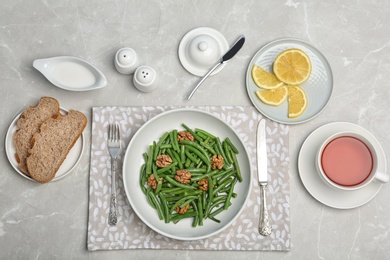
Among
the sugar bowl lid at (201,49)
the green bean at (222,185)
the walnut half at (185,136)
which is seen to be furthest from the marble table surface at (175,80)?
the green bean at (222,185)

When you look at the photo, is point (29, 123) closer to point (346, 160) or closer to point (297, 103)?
point (297, 103)

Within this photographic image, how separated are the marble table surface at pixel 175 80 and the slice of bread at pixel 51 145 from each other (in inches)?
3.2

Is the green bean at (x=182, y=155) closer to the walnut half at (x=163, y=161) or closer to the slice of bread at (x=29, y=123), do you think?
the walnut half at (x=163, y=161)

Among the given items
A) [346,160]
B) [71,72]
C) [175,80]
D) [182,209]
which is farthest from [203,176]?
[71,72]

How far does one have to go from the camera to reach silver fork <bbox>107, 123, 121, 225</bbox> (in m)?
1.61

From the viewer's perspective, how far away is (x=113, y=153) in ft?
5.35

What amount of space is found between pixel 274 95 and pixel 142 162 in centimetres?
53

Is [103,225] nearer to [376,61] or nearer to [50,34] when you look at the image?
[50,34]

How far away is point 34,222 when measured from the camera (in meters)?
1.65

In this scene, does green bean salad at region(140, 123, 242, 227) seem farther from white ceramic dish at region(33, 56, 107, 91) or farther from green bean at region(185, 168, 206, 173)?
white ceramic dish at region(33, 56, 107, 91)

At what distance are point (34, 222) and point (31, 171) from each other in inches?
8.1

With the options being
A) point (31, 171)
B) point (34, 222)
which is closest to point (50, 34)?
point (31, 171)

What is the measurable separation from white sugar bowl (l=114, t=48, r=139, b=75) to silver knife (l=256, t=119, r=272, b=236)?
0.50 metres

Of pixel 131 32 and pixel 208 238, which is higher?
pixel 131 32
